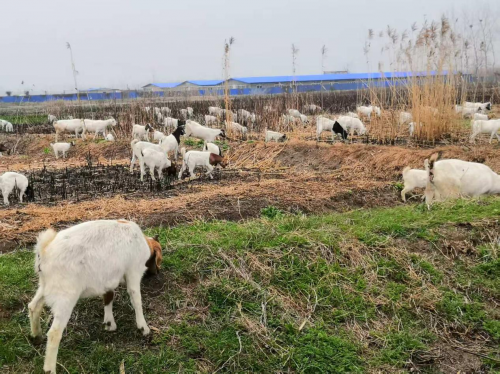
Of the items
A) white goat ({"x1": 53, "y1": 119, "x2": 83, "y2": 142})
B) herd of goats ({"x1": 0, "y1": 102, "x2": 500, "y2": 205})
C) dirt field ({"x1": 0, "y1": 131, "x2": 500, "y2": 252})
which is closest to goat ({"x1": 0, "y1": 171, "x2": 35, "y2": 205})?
herd of goats ({"x1": 0, "y1": 102, "x2": 500, "y2": 205})

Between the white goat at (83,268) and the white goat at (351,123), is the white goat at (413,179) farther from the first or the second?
the white goat at (351,123)

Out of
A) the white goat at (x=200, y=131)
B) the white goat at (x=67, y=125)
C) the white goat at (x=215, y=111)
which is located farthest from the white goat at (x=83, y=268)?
the white goat at (x=215, y=111)

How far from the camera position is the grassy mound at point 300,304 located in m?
3.61

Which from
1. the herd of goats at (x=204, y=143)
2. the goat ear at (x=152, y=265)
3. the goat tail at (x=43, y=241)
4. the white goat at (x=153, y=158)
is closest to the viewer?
the goat tail at (x=43, y=241)

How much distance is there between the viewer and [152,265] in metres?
4.32

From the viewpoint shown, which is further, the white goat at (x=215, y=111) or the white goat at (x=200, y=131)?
the white goat at (x=215, y=111)

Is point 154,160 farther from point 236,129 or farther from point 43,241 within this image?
point 236,129

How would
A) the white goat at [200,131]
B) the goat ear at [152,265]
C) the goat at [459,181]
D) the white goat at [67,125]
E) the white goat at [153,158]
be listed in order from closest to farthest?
the goat ear at [152,265], the goat at [459,181], the white goat at [153,158], the white goat at [200,131], the white goat at [67,125]

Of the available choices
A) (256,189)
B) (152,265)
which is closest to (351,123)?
(256,189)

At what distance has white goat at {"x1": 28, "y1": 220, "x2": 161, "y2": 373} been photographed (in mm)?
3182

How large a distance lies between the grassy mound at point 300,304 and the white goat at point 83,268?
31cm

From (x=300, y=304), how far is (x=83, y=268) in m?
2.14

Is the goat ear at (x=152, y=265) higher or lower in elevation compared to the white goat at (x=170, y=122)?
lower

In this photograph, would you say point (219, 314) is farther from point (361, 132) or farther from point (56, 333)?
point (361, 132)
